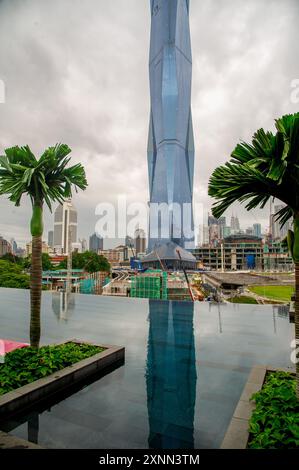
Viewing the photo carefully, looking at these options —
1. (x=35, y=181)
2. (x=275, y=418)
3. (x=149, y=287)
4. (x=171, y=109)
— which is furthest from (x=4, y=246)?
(x=275, y=418)

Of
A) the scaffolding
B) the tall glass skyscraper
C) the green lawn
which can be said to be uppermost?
the tall glass skyscraper

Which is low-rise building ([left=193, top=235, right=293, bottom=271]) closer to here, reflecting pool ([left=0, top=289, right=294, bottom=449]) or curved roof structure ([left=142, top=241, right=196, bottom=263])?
curved roof structure ([left=142, top=241, right=196, bottom=263])

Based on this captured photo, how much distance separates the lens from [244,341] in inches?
318

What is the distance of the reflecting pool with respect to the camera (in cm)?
371

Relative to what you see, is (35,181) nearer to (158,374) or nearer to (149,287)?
(158,374)

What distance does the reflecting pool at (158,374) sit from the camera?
12.2 feet

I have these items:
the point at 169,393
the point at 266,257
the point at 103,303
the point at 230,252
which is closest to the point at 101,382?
the point at 169,393

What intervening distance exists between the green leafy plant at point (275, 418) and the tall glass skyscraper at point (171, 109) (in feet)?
245

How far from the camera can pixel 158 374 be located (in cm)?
573

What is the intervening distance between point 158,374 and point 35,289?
9.45 feet

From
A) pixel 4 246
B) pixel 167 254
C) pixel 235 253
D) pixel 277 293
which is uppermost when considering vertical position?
pixel 4 246

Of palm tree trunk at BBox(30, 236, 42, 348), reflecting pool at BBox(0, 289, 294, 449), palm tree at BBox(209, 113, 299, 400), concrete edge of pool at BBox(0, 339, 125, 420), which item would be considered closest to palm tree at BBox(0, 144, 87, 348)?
palm tree trunk at BBox(30, 236, 42, 348)

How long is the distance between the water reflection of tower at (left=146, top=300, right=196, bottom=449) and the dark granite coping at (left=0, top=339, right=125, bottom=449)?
0.93 metres

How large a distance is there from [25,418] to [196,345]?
15.6ft
